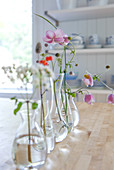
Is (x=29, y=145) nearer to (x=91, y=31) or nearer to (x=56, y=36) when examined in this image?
(x=56, y=36)

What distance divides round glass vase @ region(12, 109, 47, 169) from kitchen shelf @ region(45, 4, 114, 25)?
1.99 meters

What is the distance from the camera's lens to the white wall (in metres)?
2.72

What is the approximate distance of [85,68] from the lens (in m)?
2.83

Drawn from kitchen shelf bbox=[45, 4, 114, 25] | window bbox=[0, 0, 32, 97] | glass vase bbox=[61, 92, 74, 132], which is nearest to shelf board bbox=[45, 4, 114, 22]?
kitchen shelf bbox=[45, 4, 114, 25]

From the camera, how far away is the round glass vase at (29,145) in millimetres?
595

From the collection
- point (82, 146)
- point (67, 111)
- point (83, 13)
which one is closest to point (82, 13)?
point (83, 13)

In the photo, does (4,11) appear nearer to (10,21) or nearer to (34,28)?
(10,21)

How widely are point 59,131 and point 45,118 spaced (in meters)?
0.12

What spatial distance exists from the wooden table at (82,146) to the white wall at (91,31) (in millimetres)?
1498

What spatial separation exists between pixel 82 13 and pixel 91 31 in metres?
0.30

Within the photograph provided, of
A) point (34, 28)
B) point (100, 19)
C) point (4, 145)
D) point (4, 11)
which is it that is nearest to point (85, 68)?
point (100, 19)

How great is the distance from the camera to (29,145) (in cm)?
59

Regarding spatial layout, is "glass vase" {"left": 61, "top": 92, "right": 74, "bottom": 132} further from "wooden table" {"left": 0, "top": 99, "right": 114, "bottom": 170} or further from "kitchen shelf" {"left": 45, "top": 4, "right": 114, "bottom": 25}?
"kitchen shelf" {"left": 45, "top": 4, "right": 114, "bottom": 25}

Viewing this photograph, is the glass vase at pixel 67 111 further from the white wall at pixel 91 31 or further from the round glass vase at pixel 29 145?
the white wall at pixel 91 31
